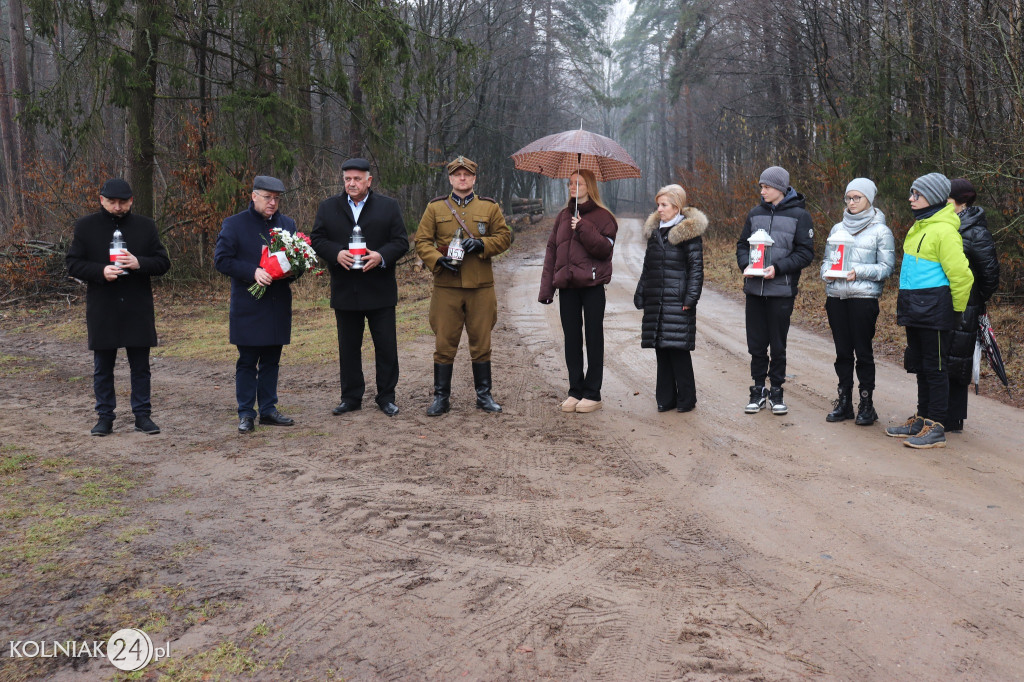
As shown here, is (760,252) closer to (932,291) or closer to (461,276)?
(932,291)

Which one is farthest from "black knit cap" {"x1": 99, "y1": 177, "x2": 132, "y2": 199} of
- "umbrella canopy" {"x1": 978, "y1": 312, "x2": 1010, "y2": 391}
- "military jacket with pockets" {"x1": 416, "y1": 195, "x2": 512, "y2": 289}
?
"umbrella canopy" {"x1": 978, "y1": 312, "x2": 1010, "y2": 391}

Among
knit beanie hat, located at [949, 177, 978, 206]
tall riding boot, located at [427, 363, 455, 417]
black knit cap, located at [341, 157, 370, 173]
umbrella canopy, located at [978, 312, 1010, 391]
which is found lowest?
tall riding boot, located at [427, 363, 455, 417]

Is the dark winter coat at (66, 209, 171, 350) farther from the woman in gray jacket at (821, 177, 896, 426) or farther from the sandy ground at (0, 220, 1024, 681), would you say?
the woman in gray jacket at (821, 177, 896, 426)

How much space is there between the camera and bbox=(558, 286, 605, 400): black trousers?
7.22 meters

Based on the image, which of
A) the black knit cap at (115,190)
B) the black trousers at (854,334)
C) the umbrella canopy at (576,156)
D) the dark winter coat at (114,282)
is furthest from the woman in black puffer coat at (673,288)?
the black knit cap at (115,190)

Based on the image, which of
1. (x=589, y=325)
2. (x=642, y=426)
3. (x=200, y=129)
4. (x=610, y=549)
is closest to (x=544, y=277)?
(x=589, y=325)

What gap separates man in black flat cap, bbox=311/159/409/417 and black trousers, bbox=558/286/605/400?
5.15 feet

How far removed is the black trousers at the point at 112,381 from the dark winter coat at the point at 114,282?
0.12 metres

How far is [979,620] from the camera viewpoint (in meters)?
3.57

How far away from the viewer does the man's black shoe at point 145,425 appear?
6609mm

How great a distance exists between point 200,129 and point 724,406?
1225cm

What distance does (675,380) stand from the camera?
7.41m

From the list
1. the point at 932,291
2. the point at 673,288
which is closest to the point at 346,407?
the point at 673,288

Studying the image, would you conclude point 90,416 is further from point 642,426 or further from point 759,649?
point 759,649
